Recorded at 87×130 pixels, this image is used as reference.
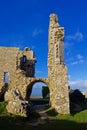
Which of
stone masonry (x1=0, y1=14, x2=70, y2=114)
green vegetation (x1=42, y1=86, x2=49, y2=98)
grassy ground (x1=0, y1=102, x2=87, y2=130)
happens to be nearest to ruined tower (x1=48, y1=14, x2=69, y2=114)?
stone masonry (x1=0, y1=14, x2=70, y2=114)

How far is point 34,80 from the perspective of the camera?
36.1 m

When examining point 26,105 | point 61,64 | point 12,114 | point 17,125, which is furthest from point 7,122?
point 61,64

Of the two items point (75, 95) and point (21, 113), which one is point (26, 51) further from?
point (21, 113)

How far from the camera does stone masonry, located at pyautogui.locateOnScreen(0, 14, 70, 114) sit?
97.6 feet

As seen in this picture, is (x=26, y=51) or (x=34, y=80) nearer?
(x=34, y=80)

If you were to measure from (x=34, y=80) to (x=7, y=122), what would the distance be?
48.6ft

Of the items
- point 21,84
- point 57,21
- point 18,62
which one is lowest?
point 21,84

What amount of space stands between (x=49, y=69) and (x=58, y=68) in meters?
4.68

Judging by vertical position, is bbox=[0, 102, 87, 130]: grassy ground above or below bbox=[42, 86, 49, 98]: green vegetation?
below

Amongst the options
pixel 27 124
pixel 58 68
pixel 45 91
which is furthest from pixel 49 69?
pixel 45 91

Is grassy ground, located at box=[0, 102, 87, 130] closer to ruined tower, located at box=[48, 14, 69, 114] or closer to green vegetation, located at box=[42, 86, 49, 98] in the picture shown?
ruined tower, located at box=[48, 14, 69, 114]

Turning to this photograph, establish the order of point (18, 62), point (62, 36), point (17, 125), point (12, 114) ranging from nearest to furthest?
1. point (17, 125)
2. point (12, 114)
3. point (62, 36)
4. point (18, 62)

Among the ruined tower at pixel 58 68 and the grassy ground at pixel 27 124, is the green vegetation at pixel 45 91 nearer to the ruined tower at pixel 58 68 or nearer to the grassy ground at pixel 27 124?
the ruined tower at pixel 58 68

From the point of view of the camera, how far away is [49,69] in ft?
115
